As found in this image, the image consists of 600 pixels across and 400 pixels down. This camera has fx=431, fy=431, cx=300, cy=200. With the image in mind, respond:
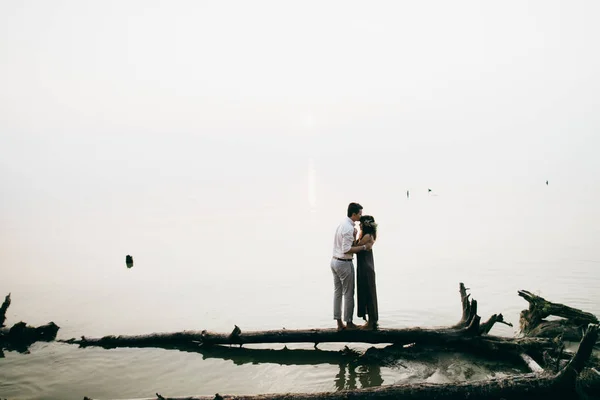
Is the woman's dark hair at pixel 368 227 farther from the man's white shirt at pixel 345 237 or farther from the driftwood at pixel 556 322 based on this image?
the driftwood at pixel 556 322

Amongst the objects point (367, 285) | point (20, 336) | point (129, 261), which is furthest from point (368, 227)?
point (129, 261)

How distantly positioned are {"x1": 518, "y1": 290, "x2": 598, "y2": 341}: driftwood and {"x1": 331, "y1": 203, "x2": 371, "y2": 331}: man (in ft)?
14.2

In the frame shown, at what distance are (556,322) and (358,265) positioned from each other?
16.1 feet

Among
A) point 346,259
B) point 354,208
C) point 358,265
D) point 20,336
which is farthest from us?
point 20,336

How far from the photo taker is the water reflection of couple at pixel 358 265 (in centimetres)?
923

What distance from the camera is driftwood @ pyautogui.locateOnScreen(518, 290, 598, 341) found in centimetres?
977

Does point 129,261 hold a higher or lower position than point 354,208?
higher

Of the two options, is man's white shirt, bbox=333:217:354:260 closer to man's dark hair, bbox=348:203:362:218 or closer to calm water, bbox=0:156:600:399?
man's dark hair, bbox=348:203:362:218

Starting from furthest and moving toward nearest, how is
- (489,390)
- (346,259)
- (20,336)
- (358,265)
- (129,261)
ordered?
(129,261), (20,336), (358,265), (346,259), (489,390)

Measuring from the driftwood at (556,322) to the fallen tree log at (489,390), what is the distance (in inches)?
127

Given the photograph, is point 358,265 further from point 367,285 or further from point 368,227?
point 368,227

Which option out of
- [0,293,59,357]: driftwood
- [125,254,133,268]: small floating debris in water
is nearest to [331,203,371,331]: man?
[0,293,59,357]: driftwood

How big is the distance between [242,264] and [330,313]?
10.2 meters

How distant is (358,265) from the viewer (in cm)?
960
